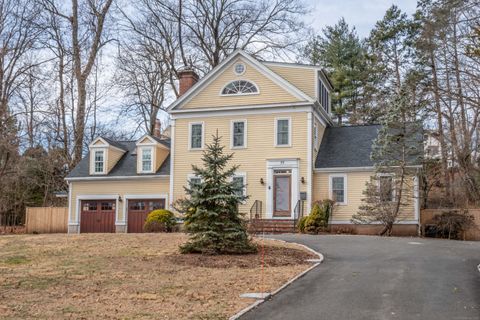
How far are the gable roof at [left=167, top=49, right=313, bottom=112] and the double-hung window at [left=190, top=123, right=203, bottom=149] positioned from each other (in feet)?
4.68

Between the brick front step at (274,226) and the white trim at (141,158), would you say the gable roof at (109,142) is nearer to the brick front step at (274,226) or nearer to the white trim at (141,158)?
the white trim at (141,158)

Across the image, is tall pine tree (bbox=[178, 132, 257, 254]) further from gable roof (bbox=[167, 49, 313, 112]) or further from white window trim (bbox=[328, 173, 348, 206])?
gable roof (bbox=[167, 49, 313, 112])

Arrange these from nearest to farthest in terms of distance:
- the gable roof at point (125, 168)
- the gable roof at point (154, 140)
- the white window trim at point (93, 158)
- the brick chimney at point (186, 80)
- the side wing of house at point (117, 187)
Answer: the side wing of house at point (117, 187) < the gable roof at point (125, 168) < the gable roof at point (154, 140) < the white window trim at point (93, 158) < the brick chimney at point (186, 80)

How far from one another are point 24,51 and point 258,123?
1264cm

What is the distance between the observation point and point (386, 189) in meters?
24.7

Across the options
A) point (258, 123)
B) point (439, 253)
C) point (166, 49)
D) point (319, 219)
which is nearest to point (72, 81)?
point (166, 49)

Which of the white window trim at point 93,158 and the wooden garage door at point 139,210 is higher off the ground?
the white window trim at point 93,158

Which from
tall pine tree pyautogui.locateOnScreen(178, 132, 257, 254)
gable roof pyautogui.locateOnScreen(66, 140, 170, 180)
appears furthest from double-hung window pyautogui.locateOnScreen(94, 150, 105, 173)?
tall pine tree pyautogui.locateOnScreen(178, 132, 257, 254)

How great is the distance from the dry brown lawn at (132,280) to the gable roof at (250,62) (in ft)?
34.3

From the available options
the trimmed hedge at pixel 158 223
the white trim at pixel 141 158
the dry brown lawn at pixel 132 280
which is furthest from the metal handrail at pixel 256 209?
the dry brown lawn at pixel 132 280

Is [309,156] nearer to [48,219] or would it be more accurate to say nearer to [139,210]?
[139,210]

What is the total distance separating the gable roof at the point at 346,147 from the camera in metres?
26.6

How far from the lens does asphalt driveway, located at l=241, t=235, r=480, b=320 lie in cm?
881

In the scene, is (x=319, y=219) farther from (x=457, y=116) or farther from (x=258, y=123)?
(x=457, y=116)
